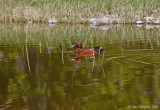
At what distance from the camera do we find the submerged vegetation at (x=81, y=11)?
1850 inches

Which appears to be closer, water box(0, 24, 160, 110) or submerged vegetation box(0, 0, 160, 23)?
water box(0, 24, 160, 110)

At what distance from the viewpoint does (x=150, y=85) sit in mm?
8781

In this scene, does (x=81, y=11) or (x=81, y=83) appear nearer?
(x=81, y=83)

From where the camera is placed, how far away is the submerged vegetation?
154 ft

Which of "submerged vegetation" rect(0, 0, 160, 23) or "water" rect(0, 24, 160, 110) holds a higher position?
"submerged vegetation" rect(0, 0, 160, 23)

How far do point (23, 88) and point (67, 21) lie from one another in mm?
42949

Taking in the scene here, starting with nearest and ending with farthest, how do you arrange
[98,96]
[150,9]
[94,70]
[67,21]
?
[98,96] < [94,70] < [150,9] < [67,21]

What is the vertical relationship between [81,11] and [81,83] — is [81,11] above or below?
above

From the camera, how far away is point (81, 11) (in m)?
49.9

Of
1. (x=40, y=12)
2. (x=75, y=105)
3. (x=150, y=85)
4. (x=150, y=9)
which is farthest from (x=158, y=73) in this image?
(x=40, y=12)

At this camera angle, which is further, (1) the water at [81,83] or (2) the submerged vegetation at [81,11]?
(2) the submerged vegetation at [81,11]

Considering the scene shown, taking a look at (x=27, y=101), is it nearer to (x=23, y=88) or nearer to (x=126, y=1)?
(x=23, y=88)

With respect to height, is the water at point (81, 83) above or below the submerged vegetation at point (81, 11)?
below

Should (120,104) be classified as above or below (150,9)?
below
